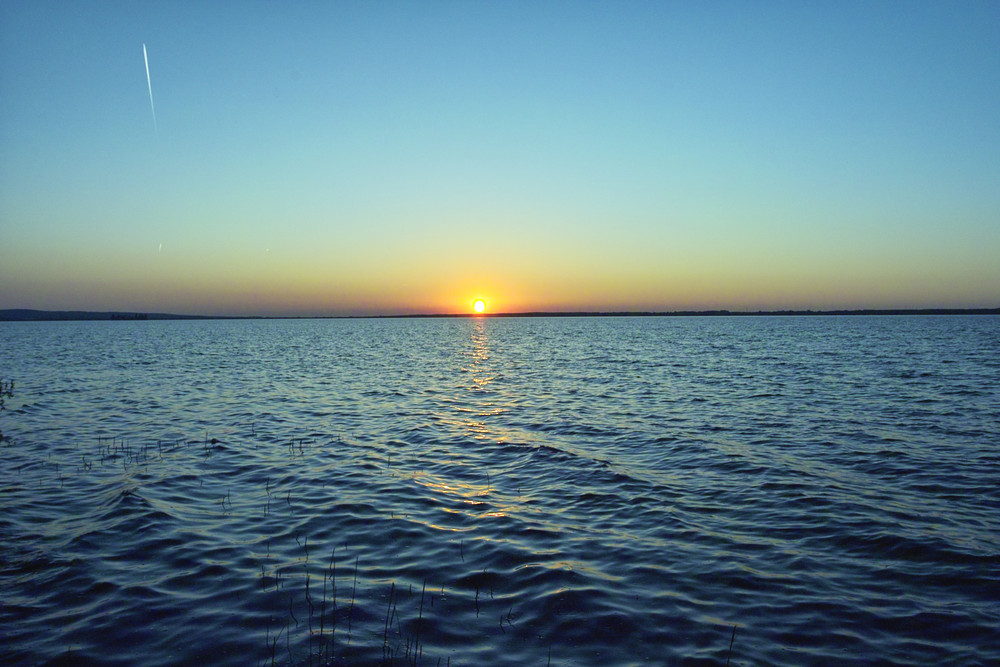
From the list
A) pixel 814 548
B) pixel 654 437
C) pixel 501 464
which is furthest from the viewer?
pixel 654 437

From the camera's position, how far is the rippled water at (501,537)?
820cm

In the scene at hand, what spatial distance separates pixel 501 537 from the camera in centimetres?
Answer: 1227

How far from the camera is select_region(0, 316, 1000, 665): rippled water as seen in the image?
820cm

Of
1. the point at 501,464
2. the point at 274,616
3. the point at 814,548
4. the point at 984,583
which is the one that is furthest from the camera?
the point at 501,464

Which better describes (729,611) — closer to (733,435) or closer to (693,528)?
(693,528)

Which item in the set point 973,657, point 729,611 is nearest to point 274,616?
point 729,611

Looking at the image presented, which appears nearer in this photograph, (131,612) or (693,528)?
(131,612)

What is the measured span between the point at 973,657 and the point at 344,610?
322 inches

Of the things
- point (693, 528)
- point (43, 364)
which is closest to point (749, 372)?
point (693, 528)

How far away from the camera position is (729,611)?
9.12m

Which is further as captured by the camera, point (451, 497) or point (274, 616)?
point (451, 497)

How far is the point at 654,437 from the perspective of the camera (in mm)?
22859

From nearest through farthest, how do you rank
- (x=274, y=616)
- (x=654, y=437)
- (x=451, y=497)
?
1. (x=274, y=616)
2. (x=451, y=497)
3. (x=654, y=437)

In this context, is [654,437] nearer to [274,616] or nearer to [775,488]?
[775,488]
